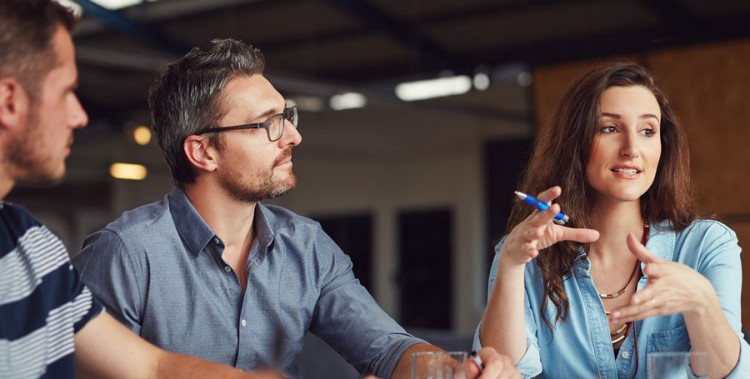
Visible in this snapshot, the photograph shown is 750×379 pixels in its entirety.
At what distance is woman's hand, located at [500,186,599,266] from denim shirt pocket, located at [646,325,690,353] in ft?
1.50

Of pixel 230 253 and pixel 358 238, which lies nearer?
pixel 230 253

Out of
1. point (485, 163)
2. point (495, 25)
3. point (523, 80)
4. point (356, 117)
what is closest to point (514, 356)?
point (495, 25)

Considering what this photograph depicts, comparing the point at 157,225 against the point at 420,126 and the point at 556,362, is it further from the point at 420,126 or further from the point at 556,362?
the point at 420,126

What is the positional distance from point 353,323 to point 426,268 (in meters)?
11.0

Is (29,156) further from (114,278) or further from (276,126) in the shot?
(276,126)

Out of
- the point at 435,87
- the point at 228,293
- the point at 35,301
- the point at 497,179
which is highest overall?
the point at 435,87

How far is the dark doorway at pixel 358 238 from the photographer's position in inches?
541

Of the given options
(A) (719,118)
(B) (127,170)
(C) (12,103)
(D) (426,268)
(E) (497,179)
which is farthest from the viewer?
(B) (127,170)

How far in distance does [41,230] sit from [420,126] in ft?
37.3

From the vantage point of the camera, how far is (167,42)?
29.9 feet

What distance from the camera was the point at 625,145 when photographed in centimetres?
231

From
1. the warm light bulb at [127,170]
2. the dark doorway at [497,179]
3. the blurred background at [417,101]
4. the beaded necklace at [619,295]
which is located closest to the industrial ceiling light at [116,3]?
the blurred background at [417,101]

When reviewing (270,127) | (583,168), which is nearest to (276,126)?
(270,127)

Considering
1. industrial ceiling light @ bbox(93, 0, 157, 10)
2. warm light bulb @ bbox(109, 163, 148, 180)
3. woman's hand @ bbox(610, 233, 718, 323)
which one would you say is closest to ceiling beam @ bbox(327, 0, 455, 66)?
industrial ceiling light @ bbox(93, 0, 157, 10)
